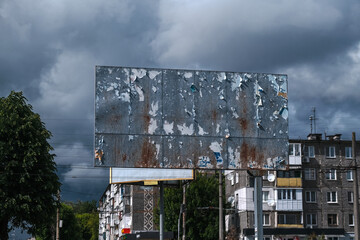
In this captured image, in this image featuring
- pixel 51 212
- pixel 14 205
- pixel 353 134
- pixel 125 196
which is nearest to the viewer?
pixel 14 205

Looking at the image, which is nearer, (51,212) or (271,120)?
(271,120)

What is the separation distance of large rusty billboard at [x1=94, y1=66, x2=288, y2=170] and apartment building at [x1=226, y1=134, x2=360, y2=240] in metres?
47.1

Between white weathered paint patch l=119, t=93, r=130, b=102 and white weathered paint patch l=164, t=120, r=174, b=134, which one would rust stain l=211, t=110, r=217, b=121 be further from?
white weathered paint patch l=119, t=93, r=130, b=102

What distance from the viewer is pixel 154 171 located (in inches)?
1366

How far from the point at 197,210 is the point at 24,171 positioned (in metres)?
42.3

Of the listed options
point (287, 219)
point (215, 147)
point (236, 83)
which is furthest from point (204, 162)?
point (287, 219)

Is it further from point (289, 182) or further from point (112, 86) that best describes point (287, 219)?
point (112, 86)

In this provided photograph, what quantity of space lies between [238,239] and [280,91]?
1998 inches

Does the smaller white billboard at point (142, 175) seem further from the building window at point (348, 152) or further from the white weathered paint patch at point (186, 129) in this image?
the building window at point (348, 152)

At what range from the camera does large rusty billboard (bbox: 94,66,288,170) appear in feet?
65.2

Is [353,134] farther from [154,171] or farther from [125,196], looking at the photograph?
[125,196]

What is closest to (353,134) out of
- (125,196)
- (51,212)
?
(51,212)

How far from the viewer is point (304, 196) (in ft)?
232

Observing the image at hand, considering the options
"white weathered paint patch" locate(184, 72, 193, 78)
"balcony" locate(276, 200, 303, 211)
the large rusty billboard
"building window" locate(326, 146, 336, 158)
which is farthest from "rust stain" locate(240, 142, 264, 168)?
"building window" locate(326, 146, 336, 158)
